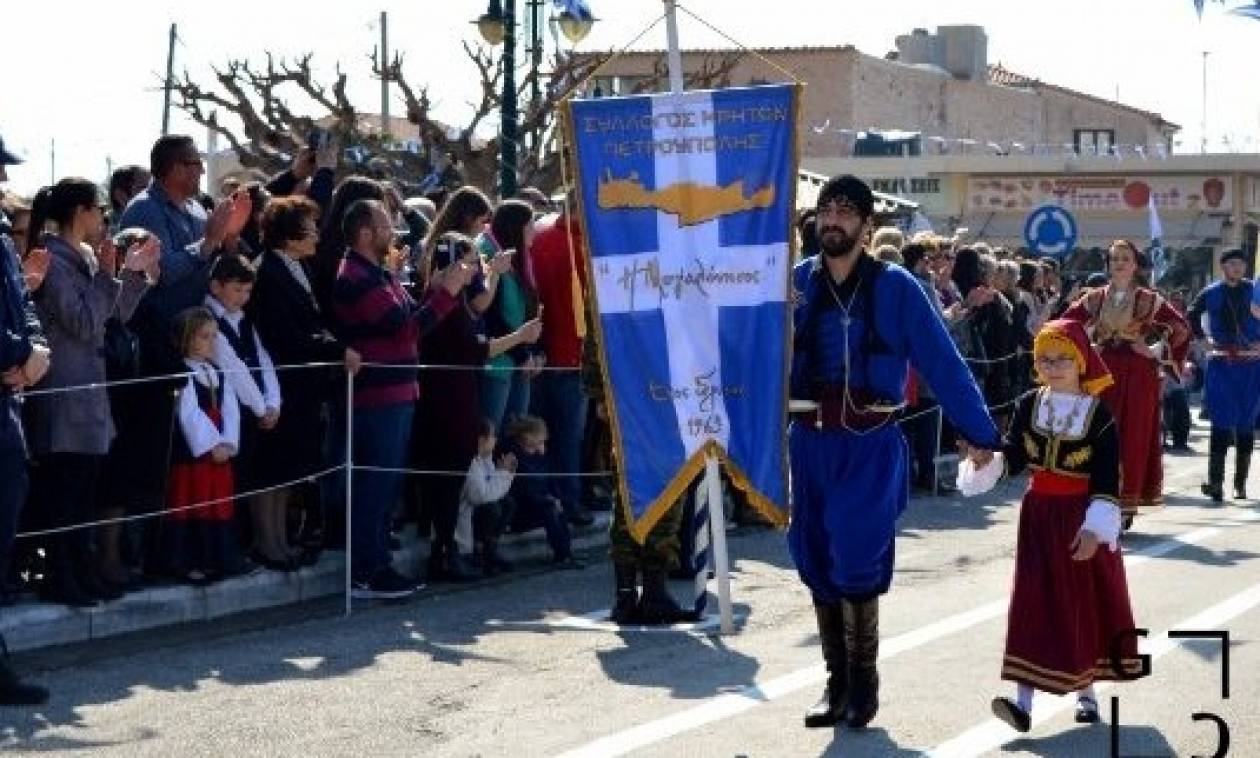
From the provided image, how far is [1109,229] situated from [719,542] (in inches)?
1841

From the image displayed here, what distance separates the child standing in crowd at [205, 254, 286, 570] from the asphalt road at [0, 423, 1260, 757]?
437mm

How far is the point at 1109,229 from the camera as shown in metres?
57.4

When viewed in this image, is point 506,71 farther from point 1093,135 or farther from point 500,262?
point 1093,135

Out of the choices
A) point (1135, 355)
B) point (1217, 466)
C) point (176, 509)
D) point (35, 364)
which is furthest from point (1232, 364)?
point (35, 364)

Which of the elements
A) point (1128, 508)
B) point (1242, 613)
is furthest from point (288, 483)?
point (1128, 508)

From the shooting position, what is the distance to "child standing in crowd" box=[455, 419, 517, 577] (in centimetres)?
1389

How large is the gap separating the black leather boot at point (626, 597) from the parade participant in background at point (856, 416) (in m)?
2.68

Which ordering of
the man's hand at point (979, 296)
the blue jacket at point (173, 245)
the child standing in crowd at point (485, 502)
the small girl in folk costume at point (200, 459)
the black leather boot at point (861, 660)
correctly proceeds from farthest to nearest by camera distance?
the man's hand at point (979, 296)
the child standing in crowd at point (485, 502)
the blue jacket at point (173, 245)
the small girl in folk costume at point (200, 459)
the black leather boot at point (861, 660)

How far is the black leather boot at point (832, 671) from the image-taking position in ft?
31.2

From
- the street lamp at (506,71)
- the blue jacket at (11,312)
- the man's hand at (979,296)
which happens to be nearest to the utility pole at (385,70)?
the street lamp at (506,71)

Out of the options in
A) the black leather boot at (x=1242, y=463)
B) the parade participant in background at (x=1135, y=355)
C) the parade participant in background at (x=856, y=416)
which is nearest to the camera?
the parade participant in background at (x=856, y=416)

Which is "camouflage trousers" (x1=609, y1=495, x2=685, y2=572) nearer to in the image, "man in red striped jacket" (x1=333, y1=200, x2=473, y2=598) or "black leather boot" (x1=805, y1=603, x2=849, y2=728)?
"man in red striped jacket" (x1=333, y1=200, x2=473, y2=598)

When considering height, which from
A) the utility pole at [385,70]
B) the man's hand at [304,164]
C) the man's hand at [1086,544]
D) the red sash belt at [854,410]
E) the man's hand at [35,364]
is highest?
the utility pole at [385,70]

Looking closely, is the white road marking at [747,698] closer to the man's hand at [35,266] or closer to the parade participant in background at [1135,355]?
the man's hand at [35,266]
